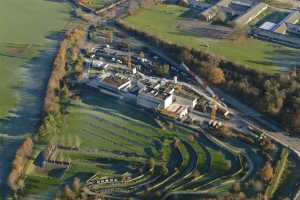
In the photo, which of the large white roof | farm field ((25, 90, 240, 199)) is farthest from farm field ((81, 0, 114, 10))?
farm field ((25, 90, 240, 199))

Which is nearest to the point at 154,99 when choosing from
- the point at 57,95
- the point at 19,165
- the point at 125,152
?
the point at 125,152

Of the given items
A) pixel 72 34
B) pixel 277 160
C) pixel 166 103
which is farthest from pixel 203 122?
pixel 72 34

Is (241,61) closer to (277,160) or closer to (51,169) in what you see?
(277,160)

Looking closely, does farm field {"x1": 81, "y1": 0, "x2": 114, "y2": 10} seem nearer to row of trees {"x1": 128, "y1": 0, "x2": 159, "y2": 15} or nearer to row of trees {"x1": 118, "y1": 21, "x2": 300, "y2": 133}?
row of trees {"x1": 128, "y1": 0, "x2": 159, "y2": 15}

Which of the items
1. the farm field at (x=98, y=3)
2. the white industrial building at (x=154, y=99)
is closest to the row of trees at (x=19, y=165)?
the white industrial building at (x=154, y=99)

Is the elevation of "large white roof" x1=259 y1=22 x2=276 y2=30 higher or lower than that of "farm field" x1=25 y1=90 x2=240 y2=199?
higher

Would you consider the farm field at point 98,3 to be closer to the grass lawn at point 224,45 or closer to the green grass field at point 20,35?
the green grass field at point 20,35
